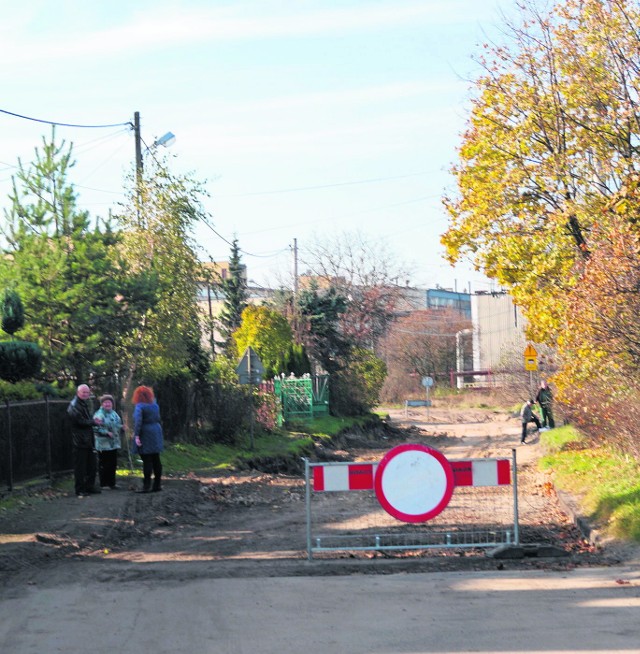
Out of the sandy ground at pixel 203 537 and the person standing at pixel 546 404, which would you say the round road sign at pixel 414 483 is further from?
the person standing at pixel 546 404

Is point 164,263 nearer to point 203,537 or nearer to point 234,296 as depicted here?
point 203,537

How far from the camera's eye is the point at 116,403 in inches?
868

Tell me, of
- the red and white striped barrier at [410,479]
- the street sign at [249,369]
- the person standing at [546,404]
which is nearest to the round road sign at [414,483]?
the red and white striped barrier at [410,479]

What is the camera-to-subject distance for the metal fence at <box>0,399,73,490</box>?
15719 mm

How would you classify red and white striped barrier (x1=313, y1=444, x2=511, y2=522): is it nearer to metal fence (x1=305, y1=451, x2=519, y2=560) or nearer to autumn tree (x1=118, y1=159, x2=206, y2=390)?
metal fence (x1=305, y1=451, x2=519, y2=560)

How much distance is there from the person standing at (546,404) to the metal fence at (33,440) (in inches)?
658

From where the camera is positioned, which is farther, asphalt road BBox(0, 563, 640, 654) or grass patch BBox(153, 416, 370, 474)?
grass patch BBox(153, 416, 370, 474)

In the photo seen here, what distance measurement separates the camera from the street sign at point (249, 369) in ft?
84.8

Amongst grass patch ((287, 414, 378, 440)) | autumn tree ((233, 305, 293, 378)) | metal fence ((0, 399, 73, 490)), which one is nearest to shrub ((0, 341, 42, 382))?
metal fence ((0, 399, 73, 490))

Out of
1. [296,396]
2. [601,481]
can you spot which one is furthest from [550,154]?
[296,396]

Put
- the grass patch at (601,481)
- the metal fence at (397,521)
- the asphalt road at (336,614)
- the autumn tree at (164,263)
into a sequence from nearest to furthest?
the asphalt road at (336,614) < the metal fence at (397,521) < the grass patch at (601,481) < the autumn tree at (164,263)

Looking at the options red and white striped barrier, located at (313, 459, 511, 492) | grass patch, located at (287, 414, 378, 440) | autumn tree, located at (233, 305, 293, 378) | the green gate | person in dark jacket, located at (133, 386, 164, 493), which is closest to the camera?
red and white striped barrier, located at (313, 459, 511, 492)

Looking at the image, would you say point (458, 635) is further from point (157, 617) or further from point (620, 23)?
point (620, 23)

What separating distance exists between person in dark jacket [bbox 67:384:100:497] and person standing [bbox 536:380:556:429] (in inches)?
696
